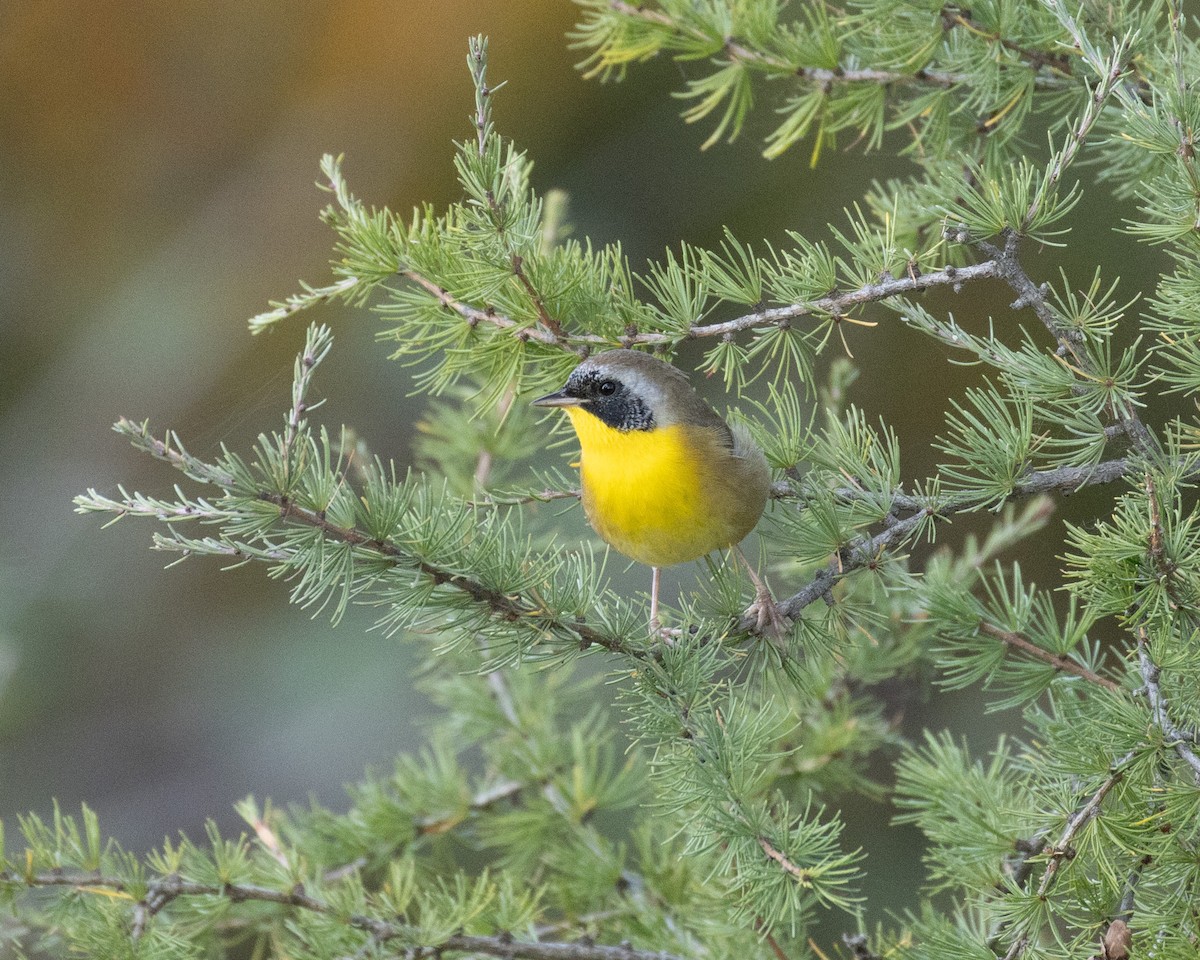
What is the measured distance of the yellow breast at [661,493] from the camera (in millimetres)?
2053

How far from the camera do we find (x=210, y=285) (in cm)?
443

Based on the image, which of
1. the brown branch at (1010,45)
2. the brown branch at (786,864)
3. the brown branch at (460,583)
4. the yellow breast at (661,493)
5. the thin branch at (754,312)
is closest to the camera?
the brown branch at (460,583)

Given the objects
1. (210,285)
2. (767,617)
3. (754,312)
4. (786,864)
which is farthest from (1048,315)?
(210,285)

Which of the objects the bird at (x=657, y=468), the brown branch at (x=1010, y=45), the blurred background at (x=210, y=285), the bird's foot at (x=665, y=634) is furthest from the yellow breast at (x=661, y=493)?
the blurred background at (x=210, y=285)

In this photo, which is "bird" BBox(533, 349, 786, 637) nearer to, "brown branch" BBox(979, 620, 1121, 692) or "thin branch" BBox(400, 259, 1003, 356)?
"thin branch" BBox(400, 259, 1003, 356)

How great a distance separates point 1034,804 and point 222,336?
3.48 meters

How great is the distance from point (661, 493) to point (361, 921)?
0.82 m

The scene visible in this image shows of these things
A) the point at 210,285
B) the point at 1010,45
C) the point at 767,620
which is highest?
the point at 210,285

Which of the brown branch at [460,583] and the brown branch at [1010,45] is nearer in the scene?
the brown branch at [460,583]

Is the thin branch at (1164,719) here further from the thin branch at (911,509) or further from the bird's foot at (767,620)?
the bird's foot at (767,620)

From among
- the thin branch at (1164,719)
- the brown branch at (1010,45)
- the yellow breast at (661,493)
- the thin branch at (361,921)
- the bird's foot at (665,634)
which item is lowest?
the thin branch at (361,921)

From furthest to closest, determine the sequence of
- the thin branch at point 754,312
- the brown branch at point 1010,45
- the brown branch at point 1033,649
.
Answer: the brown branch at point 1010,45 → the brown branch at point 1033,649 → the thin branch at point 754,312

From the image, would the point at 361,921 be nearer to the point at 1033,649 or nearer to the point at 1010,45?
the point at 1033,649

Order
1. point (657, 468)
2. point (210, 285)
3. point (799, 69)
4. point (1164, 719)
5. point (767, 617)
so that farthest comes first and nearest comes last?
point (210, 285) < point (657, 468) < point (799, 69) < point (767, 617) < point (1164, 719)
